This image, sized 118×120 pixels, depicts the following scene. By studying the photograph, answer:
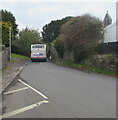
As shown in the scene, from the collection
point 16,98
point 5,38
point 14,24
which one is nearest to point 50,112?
point 16,98

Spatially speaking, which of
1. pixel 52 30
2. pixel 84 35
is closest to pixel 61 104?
pixel 84 35

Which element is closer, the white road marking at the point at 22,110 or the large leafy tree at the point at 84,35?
the white road marking at the point at 22,110

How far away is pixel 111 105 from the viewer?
6781 mm

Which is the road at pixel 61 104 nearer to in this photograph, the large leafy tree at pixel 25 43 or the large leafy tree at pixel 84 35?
the large leafy tree at pixel 84 35

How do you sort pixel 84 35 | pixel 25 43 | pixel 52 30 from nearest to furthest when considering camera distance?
1. pixel 84 35
2. pixel 25 43
3. pixel 52 30

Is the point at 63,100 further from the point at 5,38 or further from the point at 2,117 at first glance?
the point at 5,38

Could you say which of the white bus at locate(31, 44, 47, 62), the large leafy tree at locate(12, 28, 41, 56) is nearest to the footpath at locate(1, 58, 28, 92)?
the white bus at locate(31, 44, 47, 62)

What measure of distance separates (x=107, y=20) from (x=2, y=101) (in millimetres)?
44995

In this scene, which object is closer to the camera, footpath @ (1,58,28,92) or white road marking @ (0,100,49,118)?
white road marking @ (0,100,49,118)

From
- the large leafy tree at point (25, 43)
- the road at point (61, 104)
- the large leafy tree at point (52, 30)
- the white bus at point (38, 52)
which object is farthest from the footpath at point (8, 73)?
the large leafy tree at point (52, 30)

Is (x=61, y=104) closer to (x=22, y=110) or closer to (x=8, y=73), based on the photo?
(x=22, y=110)

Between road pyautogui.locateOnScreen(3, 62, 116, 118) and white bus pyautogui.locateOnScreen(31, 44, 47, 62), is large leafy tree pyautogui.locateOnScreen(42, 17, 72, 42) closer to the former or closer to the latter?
white bus pyautogui.locateOnScreen(31, 44, 47, 62)

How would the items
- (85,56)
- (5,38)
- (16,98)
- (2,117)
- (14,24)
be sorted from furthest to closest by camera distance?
1. (14,24)
2. (5,38)
3. (85,56)
4. (16,98)
5. (2,117)

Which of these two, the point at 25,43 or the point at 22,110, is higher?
the point at 25,43
